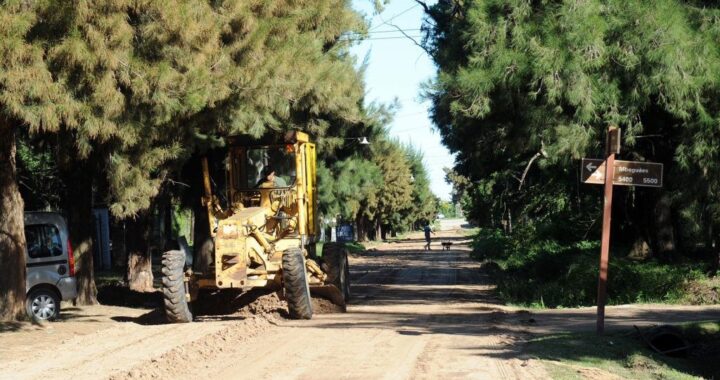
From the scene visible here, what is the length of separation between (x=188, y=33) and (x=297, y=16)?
2.83 meters

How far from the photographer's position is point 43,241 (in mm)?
16453

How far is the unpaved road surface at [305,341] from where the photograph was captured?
9.85 meters

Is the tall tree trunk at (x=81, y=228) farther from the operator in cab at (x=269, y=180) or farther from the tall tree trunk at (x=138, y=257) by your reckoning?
the operator in cab at (x=269, y=180)

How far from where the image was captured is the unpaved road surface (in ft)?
32.3

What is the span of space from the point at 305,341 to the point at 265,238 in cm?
360

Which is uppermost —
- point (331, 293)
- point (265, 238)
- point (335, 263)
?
point (265, 238)

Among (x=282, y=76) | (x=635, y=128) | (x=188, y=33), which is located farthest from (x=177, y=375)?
(x=635, y=128)

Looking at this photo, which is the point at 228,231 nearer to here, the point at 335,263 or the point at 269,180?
the point at 269,180

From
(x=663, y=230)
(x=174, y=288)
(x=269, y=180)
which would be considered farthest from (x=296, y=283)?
(x=663, y=230)

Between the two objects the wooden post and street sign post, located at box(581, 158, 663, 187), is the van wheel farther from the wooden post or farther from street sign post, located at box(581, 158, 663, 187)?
street sign post, located at box(581, 158, 663, 187)

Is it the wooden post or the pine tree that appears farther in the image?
the pine tree

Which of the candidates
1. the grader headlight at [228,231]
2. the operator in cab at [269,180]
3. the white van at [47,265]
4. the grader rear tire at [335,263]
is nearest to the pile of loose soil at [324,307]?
the grader rear tire at [335,263]

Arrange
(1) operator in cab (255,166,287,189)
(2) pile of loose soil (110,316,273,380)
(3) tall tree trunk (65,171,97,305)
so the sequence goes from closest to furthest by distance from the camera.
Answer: (2) pile of loose soil (110,316,273,380)
(1) operator in cab (255,166,287,189)
(3) tall tree trunk (65,171,97,305)

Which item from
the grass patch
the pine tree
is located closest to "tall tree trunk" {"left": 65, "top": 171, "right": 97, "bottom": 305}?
the pine tree
